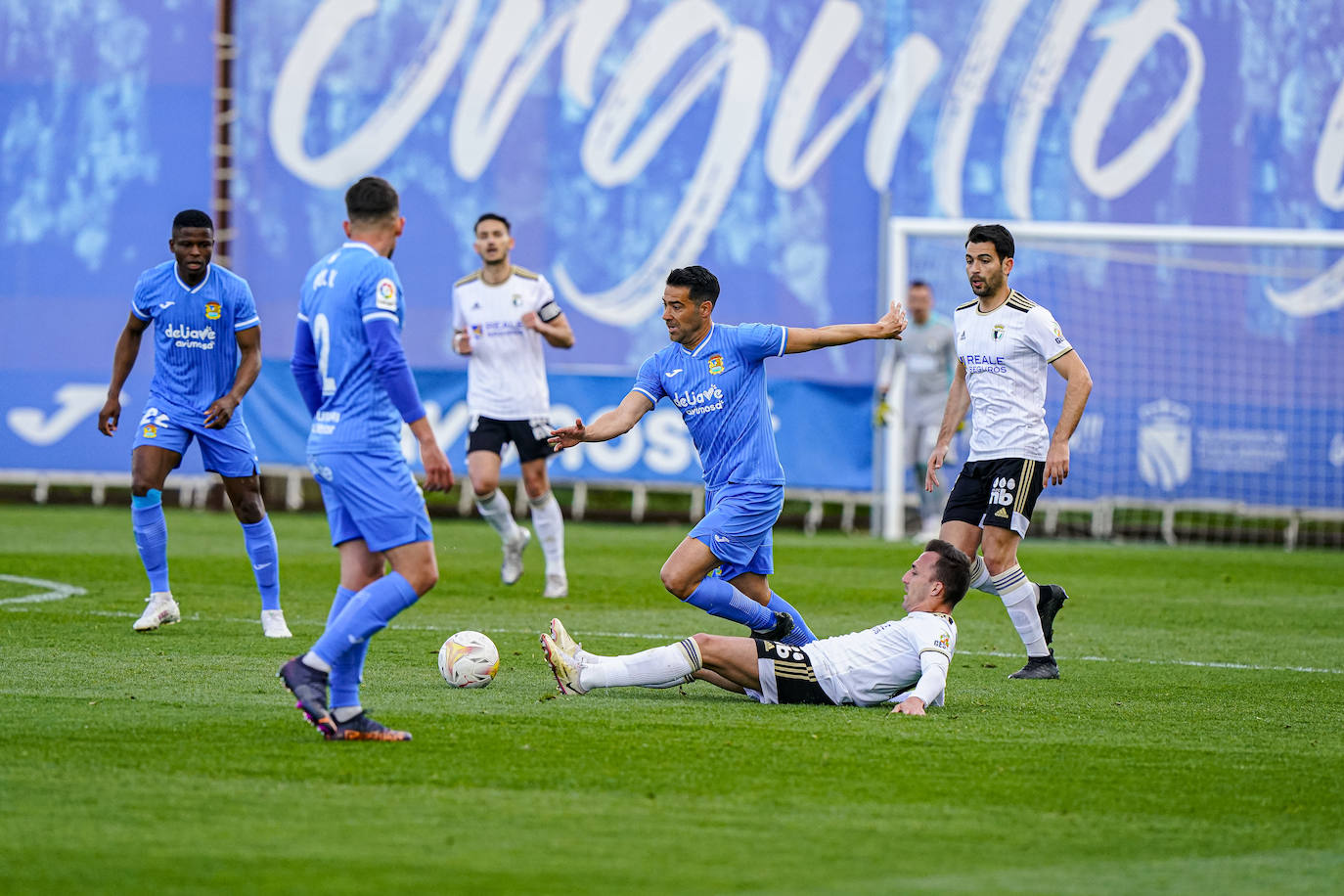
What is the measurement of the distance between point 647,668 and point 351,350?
1.93 metres

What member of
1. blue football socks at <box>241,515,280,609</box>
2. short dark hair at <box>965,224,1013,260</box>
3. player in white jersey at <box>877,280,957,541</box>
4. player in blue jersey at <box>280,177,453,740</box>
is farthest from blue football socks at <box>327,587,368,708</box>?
player in white jersey at <box>877,280,957,541</box>

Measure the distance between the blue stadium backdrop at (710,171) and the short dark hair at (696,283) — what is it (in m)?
10.7

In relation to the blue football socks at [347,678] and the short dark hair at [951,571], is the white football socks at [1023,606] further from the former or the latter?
the blue football socks at [347,678]

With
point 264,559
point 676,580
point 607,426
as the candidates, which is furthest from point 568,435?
point 264,559

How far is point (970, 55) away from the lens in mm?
19250

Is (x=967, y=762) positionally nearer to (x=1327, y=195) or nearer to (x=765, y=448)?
(x=765, y=448)

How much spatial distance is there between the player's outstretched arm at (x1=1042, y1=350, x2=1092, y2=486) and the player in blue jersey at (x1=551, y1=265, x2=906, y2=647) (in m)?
1.06

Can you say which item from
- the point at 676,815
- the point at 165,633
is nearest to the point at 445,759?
the point at 676,815

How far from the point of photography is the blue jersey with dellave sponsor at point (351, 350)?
608 centimetres

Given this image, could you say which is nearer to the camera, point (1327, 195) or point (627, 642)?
point (627, 642)

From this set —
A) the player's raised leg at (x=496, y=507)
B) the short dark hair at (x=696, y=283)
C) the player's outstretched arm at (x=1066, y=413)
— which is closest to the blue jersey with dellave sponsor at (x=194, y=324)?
the player's raised leg at (x=496, y=507)

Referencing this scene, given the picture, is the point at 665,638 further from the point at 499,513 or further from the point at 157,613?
the point at 499,513

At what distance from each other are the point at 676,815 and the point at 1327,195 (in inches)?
649

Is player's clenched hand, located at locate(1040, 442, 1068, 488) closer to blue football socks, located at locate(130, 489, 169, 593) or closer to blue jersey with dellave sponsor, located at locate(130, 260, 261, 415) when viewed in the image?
blue jersey with dellave sponsor, located at locate(130, 260, 261, 415)
